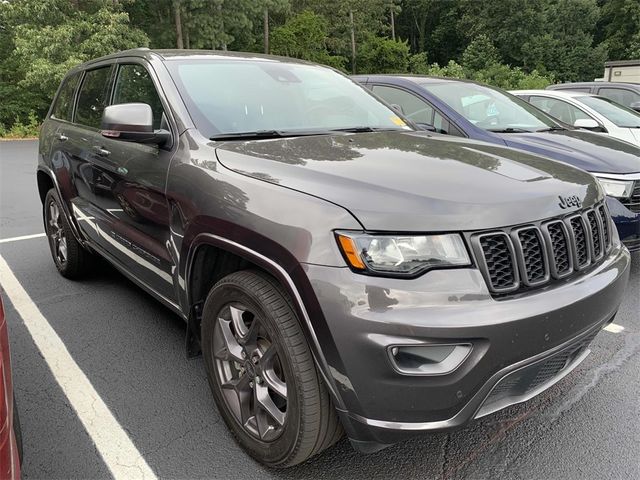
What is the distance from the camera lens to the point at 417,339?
5.46 feet

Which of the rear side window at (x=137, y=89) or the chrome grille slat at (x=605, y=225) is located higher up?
the rear side window at (x=137, y=89)

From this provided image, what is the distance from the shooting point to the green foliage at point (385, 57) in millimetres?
39875

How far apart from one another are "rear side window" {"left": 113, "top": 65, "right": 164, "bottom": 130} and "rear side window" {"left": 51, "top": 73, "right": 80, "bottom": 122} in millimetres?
1061

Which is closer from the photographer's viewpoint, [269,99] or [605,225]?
[605,225]

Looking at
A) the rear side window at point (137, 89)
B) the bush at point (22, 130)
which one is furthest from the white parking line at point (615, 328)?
the bush at point (22, 130)

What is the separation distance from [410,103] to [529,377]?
158 inches

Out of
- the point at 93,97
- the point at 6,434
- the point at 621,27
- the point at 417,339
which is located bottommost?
the point at 6,434

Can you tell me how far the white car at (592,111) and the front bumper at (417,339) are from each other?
656 cm

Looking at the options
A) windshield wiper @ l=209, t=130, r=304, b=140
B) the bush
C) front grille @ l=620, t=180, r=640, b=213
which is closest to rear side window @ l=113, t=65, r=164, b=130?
windshield wiper @ l=209, t=130, r=304, b=140

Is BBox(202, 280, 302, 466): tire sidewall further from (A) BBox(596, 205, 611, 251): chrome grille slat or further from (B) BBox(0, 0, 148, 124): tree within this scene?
(B) BBox(0, 0, 148, 124): tree

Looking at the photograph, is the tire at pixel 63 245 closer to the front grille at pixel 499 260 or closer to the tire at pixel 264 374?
the tire at pixel 264 374

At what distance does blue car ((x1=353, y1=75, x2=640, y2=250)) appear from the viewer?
416 centimetres

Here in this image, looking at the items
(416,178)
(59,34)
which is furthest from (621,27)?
(416,178)

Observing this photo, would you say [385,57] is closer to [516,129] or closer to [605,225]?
[516,129]
